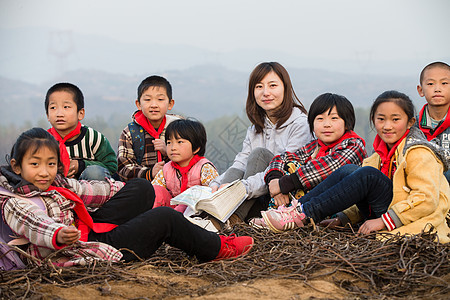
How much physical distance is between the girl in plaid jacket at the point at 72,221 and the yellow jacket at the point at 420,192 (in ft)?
3.17

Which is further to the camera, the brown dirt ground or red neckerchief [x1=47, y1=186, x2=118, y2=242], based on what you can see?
red neckerchief [x1=47, y1=186, x2=118, y2=242]

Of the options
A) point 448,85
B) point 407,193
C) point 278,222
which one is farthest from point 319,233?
point 448,85

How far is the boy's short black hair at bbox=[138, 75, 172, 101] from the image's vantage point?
4531mm

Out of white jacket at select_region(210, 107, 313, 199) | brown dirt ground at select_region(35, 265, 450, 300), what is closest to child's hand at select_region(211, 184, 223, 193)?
white jacket at select_region(210, 107, 313, 199)

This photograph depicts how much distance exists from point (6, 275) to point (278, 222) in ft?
5.58

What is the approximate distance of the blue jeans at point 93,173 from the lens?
3899 millimetres

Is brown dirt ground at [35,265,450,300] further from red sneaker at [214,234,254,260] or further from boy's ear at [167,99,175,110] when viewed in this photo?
boy's ear at [167,99,175,110]

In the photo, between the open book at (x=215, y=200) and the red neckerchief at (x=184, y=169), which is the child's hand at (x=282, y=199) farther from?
the red neckerchief at (x=184, y=169)

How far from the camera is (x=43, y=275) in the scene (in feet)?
8.25

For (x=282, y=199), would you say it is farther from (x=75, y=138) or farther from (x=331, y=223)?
(x=75, y=138)

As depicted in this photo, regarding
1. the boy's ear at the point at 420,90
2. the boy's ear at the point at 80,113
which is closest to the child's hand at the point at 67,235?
the boy's ear at the point at 80,113

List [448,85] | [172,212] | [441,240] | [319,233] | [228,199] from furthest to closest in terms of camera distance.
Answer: [448,85], [228,199], [319,233], [441,240], [172,212]

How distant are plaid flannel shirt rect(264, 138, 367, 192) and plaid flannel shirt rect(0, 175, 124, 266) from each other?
59.4 inches

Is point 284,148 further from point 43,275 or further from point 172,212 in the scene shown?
point 43,275
